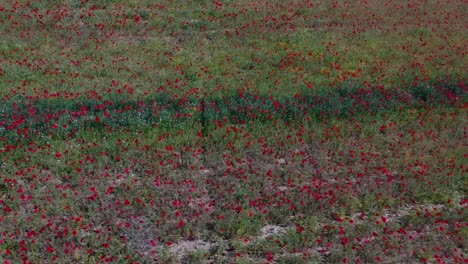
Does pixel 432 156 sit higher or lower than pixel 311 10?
lower

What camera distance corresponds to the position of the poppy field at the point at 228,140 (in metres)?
8.80

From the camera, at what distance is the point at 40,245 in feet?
27.5

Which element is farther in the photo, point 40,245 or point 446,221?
point 446,221

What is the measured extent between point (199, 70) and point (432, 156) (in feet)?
22.8

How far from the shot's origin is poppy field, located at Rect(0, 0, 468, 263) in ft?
28.9

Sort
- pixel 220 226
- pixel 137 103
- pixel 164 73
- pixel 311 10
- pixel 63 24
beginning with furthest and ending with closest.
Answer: pixel 311 10, pixel 63 24, pixel 164 73, pixel 137 103, pixel 220 226

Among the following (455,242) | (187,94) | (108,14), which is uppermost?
(108,14)

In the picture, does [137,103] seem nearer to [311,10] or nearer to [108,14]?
[108,14]

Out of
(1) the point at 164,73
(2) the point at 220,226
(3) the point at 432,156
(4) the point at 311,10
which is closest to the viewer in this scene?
(2) the point at 220,226

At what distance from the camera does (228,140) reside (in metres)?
11.9

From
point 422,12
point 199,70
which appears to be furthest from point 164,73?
point 422,12

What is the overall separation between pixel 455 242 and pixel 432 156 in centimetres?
295

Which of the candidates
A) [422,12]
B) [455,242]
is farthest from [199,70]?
[422,12]

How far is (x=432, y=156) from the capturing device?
11531mm
